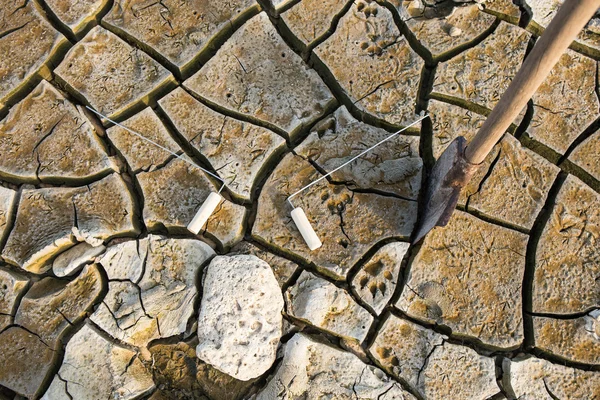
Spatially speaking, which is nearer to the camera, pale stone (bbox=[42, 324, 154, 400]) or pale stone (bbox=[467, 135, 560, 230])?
pale stone (bbox=[42, 324, 154, 400])

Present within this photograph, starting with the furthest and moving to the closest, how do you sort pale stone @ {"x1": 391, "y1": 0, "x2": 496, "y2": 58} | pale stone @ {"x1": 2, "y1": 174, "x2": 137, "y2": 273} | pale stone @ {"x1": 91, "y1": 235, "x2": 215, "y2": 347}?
1. pale stone @ {"x1": 391, "y1": 0, "x2": 496, "y2": 58}
2. pale stone @ {"x1": 2, "y1": 174, "x2": 137, "y2": 273}
3. pale stone @ {"x1": 91, "y1": 235, "x2": 215, "y2": 347}

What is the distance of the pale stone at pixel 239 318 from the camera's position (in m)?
2.24

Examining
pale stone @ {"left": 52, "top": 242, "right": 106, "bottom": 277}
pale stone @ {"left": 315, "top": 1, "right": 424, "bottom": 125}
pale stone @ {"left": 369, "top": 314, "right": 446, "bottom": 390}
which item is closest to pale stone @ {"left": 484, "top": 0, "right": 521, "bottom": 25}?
pale stone @ {"left": 315, "top": 1, "right": 424, "bottom": 125}

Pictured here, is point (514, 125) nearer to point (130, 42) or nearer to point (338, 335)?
point (338, 335)

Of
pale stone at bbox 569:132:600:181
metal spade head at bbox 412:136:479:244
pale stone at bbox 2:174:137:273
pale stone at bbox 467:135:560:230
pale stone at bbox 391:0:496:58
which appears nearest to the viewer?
metal spade head at bbox 412:136:479:244

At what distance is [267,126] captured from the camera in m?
2.63

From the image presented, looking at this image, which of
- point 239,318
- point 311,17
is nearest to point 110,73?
point 311,17

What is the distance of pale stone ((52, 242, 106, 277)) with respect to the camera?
7.80ft

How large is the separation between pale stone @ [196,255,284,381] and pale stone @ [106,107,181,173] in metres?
0.62

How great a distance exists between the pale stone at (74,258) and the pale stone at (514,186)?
5.90 ft

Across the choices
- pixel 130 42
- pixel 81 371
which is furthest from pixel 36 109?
pixel 81 371

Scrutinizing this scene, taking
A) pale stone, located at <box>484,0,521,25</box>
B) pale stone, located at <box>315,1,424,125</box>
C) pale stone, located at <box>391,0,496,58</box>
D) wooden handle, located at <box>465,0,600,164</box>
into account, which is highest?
pale stone, located at <box>484,0,521,25</box>

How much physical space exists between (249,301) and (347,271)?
1.58 feet

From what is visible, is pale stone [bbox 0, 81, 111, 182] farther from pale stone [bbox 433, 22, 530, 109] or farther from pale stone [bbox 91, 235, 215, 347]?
pale stone [bbox 433, 22, 530, 109]
